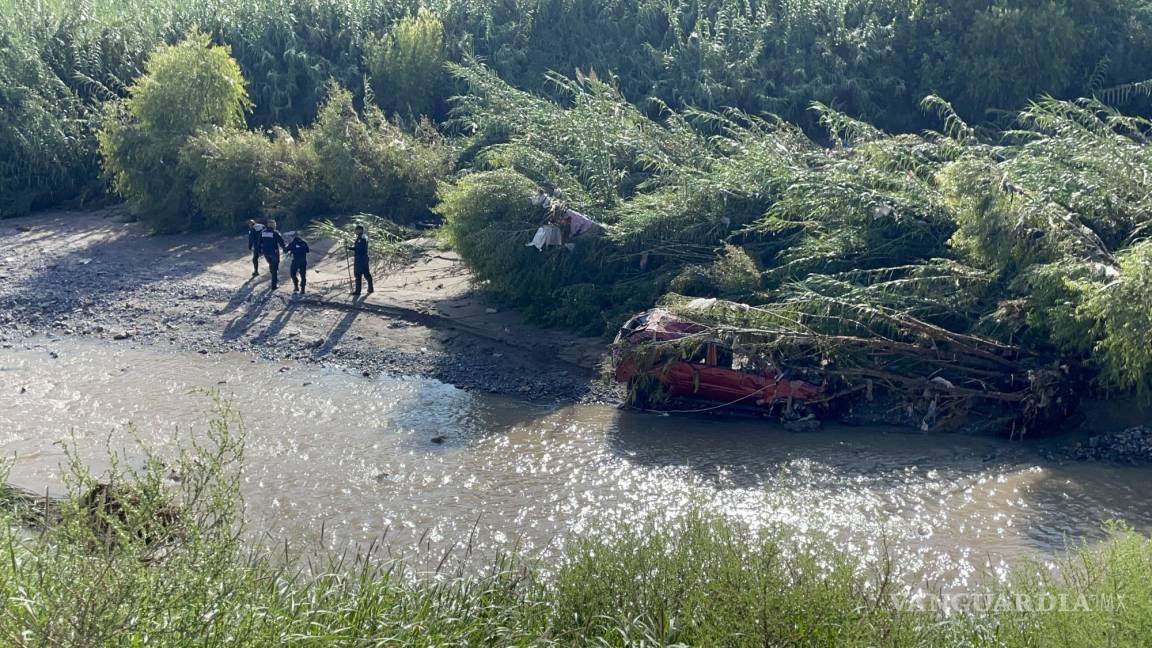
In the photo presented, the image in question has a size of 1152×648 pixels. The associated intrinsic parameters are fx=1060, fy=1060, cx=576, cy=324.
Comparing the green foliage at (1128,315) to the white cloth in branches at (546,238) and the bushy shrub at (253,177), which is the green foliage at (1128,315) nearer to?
the white cloth in branches at (546,238)

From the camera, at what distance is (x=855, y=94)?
23812mm

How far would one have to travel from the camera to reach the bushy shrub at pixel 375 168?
2194cm

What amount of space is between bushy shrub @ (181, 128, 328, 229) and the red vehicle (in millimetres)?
11266

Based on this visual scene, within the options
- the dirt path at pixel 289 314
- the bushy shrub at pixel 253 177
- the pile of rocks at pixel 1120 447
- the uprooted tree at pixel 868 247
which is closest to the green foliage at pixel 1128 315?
the uprooted tree at pixel 868 247

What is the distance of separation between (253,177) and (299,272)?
15.0ft

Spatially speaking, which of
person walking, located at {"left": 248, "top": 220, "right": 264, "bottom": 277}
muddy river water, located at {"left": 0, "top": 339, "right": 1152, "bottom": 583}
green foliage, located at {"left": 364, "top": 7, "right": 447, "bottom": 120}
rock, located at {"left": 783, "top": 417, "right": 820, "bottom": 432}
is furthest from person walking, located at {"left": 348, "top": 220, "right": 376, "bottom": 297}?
green foliage, located at {"left": 364, "top": 7, "right": 447, "bottom": 120}

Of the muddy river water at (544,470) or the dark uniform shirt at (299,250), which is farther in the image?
the dark uniform shirt at (299,250)

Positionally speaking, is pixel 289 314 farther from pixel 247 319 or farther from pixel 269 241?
pixel 269 241

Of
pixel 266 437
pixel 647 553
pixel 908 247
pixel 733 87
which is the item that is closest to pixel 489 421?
pixel 266 437

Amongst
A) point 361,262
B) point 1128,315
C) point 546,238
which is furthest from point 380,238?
point 1128,315

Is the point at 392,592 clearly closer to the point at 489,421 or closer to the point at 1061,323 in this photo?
the point at 489,421

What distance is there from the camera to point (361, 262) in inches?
740

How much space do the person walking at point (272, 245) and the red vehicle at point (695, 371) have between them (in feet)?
27.0

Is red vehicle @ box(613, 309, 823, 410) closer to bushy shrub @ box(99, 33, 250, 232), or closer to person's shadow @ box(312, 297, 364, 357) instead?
person's shadow @ box(312, 297, 364, 357)
